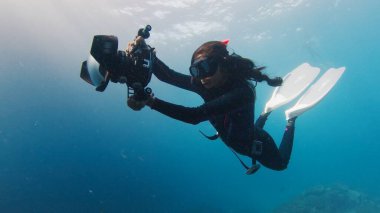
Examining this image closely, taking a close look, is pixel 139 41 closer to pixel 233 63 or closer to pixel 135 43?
pixel 135 43

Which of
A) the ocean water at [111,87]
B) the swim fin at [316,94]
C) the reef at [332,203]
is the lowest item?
the swim fin at [316,94]

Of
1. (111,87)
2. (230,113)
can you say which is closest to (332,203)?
(230,113)

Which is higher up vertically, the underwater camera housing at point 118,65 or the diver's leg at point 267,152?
the diver's leg at point 267,152

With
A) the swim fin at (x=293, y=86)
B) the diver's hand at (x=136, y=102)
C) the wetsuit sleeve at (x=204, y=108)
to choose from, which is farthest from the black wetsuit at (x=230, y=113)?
the swim fin at (x=293, y=86)

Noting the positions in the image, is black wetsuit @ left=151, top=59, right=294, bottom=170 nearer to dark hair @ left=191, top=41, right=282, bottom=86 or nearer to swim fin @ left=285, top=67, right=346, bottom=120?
dark hair @ left=191, top=41, right=282, bottom=86

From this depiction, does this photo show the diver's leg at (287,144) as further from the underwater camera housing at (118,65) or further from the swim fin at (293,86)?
the underwater camera housing at (118,65)

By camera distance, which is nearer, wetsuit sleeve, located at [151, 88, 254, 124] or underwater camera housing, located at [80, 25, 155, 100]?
underwater camera housing, located at [80, 25, 155, 100]

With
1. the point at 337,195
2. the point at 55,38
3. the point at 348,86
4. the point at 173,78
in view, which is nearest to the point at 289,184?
the point at 348,86

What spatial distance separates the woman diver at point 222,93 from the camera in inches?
143

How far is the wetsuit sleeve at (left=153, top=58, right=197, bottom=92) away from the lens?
4.72 m

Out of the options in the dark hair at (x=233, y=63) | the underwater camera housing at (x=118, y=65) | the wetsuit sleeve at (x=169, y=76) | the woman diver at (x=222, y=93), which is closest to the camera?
the underwater camera housing at (x=118, y=65)

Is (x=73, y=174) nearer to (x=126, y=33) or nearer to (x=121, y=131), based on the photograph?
(x=126, y=33)

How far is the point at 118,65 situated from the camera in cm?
320

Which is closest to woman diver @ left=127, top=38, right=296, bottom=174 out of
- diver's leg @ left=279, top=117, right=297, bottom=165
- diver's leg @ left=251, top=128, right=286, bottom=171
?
diver's leg @ left=251, top=128, right=286, bottom=171
